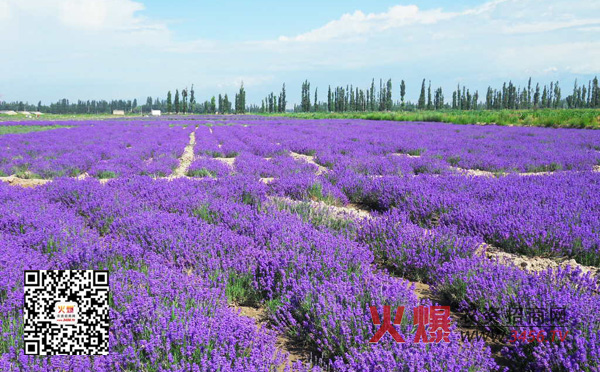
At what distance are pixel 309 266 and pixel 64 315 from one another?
63.4 inches

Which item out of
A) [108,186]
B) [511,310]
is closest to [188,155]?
[108,186]

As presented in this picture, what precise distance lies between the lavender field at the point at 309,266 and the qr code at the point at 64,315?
71 mm

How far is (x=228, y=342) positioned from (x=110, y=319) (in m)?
0.75

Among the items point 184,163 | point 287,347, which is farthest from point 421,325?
point 184,163

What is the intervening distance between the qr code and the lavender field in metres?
0.07

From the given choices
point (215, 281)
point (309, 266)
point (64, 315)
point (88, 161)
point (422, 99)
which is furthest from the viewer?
point (422, 99)

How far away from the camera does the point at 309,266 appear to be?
2838mm

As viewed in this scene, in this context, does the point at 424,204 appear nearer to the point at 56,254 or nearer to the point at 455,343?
the point at 455,343

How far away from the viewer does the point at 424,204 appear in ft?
15.6

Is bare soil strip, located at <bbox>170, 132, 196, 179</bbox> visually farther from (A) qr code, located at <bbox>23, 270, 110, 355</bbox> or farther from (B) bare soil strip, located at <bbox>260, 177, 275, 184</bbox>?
(A) qr code, located at <bbox>23, 270, 110, 355</bbox>

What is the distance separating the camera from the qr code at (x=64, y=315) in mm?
1911

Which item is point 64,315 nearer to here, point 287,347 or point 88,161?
point 287,347

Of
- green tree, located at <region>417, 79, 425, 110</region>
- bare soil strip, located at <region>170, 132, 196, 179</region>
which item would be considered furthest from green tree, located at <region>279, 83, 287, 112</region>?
bare soil strip, located at <region>170, 132, 196, 179</region>

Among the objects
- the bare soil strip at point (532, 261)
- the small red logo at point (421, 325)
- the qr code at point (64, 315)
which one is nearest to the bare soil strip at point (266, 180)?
the bare soil strip at point (532, 261)
